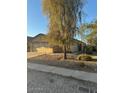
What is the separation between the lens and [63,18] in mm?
1230

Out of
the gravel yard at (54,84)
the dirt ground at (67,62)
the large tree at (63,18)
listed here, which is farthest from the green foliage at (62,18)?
the gravel yard at (54,84)

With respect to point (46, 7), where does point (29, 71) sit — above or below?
below

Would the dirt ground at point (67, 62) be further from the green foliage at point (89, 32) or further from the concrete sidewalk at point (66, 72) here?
the green foliage at point (89, 32)

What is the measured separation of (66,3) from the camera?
1.21m

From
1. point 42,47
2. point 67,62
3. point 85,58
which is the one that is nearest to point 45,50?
point 42,47

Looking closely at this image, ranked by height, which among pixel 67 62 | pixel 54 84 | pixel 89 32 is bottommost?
pixel 54 84

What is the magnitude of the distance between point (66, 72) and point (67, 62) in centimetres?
6

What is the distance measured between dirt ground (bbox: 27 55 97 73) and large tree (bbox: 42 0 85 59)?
1.6 inches

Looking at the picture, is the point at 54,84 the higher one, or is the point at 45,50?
the point at 45,50

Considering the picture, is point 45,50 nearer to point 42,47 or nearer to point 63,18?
point 42,47
